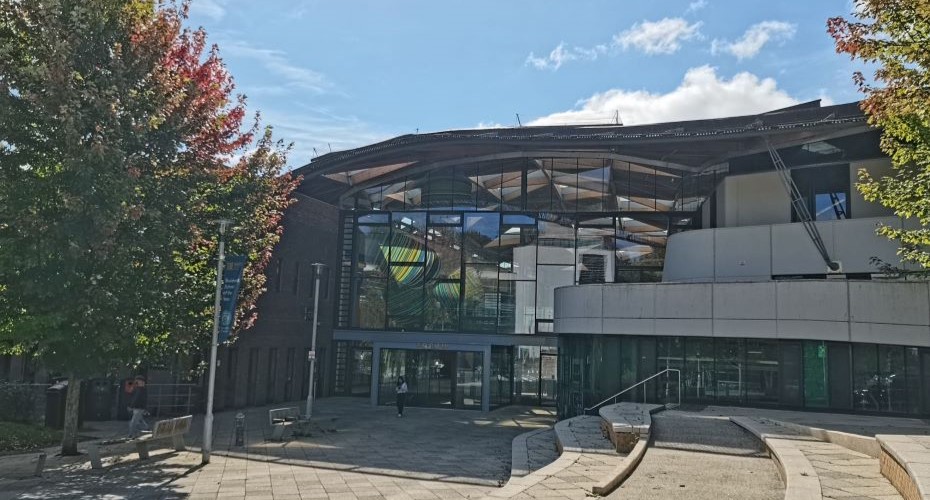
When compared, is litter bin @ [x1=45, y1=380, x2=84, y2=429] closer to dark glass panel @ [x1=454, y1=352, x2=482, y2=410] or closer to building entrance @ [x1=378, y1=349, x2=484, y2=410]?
building entrance @ [x1=378, y1=349, x2=484, y2=410]

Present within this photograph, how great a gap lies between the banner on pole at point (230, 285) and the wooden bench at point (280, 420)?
353 cm

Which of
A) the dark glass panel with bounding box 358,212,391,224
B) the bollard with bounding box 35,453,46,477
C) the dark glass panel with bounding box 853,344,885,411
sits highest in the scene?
the dark glass panel with bounding box 358,212,391,224

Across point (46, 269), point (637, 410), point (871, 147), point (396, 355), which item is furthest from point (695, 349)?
point (46, 269)

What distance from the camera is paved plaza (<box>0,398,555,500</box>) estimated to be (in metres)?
12.4

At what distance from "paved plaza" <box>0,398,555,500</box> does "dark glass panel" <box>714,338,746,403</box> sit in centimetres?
675

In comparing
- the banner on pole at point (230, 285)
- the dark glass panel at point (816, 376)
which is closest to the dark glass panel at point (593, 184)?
the dark glass panel at point (816, 376)

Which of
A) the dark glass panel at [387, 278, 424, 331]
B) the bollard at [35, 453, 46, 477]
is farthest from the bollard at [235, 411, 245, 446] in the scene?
the dark glass panel at [387, 278, 424, 331]

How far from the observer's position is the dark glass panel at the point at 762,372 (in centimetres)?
1972

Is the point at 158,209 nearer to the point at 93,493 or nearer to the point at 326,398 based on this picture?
the point at 93,493

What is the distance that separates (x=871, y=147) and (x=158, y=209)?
70.2 feet

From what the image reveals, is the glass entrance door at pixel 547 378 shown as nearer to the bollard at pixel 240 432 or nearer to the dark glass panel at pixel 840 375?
the dark glass panel at pixel 840 375

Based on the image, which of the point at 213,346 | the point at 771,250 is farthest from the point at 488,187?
the point at 213,346

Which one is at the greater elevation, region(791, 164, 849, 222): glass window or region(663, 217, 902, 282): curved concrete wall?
region(791, 164, 849, 222): glass window

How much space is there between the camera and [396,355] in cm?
3114
